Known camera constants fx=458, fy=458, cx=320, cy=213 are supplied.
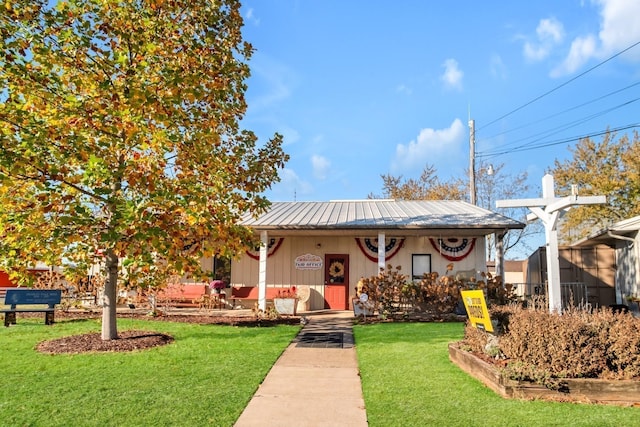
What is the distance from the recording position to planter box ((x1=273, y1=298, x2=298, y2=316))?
14383 mm

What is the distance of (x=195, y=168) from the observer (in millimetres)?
8930

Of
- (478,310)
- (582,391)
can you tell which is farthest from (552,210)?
(582,391)

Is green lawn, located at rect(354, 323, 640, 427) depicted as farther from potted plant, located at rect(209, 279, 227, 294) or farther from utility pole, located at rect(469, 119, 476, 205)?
utility pole, located at rect(469, 119, 476, 205)

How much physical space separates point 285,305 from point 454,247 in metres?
6.70

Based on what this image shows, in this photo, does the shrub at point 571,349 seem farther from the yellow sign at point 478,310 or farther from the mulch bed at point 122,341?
the mulch bed at point 122,341

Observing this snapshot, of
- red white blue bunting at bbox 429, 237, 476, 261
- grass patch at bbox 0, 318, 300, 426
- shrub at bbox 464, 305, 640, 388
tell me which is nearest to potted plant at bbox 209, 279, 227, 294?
grass patch at bbox 0, 318, 300, 426

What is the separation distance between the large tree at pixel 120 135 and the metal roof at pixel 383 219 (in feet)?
15.8

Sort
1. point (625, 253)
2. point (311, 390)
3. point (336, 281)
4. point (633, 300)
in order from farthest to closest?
point (336, 281) → point (625, 253) → point (633, 300) → point (311, 390)

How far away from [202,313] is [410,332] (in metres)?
7.19

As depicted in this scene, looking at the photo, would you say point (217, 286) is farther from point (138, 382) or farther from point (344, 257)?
point (138, 382)

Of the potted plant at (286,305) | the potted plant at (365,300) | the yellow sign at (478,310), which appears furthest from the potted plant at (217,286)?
the yellow sign at (478,310)

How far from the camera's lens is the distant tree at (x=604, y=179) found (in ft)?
83.0

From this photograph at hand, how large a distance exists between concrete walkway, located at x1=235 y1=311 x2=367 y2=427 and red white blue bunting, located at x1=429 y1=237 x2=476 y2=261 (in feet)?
27.3

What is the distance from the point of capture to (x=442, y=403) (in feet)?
17.0
